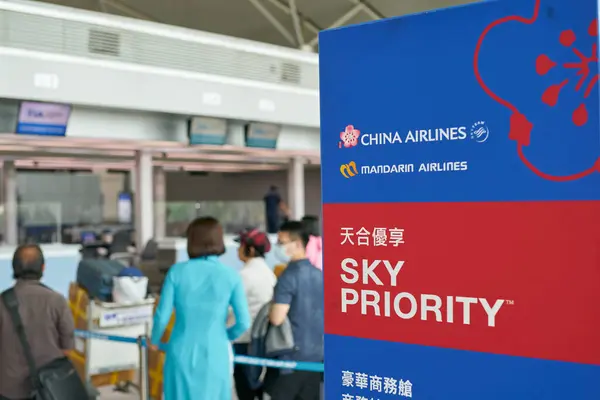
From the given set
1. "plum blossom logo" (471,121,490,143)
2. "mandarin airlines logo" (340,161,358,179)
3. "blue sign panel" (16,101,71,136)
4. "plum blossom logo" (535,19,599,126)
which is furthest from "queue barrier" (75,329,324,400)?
"blue sign panel" (16,101,71,136)

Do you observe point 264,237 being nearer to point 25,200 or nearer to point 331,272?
point 331,272

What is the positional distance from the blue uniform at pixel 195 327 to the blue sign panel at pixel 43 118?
25.5ft

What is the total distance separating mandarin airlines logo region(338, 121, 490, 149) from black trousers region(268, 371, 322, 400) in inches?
103

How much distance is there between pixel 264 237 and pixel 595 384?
3.76m

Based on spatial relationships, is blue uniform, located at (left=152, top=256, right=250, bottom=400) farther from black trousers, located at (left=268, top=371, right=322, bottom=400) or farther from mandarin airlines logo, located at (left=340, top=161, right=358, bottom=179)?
mandarin airlines logo, located at (left=340, top=161, right=358, bottom=179)

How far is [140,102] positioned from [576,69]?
1061 centimetres

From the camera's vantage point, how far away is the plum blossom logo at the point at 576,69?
1.03 meters

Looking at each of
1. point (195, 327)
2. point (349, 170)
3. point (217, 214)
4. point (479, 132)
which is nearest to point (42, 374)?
point (195, 327)

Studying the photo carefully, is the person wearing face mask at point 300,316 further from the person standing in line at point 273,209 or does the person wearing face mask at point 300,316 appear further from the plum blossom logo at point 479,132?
the person standing in line at point 273,209

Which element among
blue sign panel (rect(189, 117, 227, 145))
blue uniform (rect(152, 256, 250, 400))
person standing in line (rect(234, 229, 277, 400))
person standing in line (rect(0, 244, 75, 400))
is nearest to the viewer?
blue uniform (rect(152, 256, 250, 400))

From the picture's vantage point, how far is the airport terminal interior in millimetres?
10055

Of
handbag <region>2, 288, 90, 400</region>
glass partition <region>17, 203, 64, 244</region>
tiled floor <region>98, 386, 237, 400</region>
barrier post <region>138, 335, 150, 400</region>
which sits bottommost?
tiled floor <region>98, 386, 237, 400</region>

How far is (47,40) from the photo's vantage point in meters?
10.3

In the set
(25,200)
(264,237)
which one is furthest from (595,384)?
(25,200)
